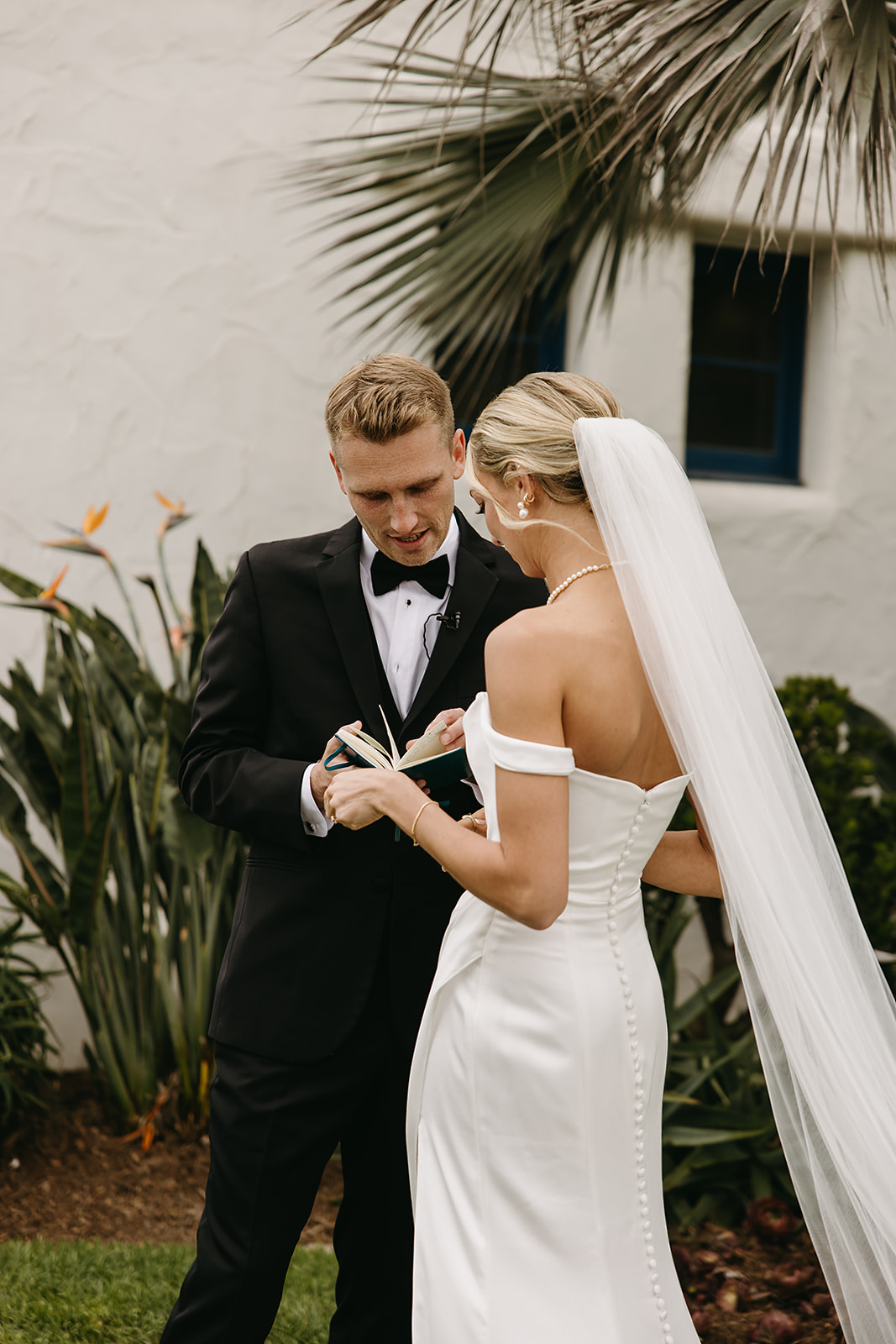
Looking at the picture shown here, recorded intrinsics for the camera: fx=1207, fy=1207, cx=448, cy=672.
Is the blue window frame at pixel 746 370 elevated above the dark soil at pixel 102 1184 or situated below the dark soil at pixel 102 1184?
above

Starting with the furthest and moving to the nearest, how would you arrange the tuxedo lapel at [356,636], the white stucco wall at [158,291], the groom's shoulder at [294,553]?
the white stucco wall at [158,291] → the groom's shoulder at [294,553] → the tuxedo lapel at [356,636]

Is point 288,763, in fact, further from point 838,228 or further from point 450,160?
point 838,228

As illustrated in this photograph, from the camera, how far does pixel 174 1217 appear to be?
13.1ft

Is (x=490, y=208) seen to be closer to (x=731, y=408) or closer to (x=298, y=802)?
(x=731, y=408)

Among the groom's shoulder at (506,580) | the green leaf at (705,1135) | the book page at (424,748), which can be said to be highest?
the groom's shoulder at (506,580)

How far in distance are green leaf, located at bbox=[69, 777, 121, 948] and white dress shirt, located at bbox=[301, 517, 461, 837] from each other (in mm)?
1635

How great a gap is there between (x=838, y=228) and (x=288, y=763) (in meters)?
4.71

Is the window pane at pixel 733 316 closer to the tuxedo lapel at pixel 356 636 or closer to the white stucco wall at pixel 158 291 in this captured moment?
the white stucco wall at pixel 158 291

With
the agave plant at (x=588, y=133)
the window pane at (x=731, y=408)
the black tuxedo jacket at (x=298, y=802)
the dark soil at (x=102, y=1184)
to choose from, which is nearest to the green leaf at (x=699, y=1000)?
the dark soil at (x=102, y=1184)

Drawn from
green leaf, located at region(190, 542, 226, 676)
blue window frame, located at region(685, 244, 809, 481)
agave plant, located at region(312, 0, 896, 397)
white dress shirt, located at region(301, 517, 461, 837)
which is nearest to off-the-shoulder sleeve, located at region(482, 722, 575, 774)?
white dress shirt, located at region(301, 517, 461, 837)

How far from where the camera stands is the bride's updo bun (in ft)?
6.87

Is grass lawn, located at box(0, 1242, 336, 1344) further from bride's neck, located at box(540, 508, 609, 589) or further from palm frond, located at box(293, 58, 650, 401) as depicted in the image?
palm frond, located at box(293, 58, 650, 401)

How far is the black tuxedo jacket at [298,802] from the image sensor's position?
7.89ft

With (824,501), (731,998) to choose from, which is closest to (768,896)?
(731,998)
